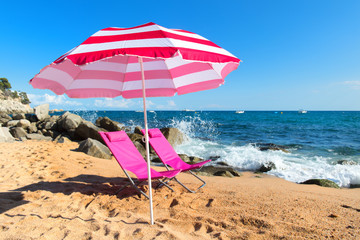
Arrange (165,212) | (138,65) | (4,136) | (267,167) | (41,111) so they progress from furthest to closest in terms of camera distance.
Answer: (41,111)
(4,136)
(267,167)
(138,65)
(165,212)

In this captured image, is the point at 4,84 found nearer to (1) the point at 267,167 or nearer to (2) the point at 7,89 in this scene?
(2) the point at 7,89

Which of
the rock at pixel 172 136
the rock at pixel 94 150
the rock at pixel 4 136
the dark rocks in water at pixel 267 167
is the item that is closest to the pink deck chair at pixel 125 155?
the rock at pixel 94 150

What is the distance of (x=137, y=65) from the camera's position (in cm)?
366

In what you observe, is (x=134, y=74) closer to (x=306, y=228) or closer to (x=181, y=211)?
(x=181, y=211)

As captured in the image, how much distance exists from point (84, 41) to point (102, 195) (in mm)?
2590

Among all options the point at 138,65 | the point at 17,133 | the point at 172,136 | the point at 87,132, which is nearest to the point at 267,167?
the point at 172,136

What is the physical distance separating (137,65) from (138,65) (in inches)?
0.7

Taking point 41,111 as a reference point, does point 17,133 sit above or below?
below

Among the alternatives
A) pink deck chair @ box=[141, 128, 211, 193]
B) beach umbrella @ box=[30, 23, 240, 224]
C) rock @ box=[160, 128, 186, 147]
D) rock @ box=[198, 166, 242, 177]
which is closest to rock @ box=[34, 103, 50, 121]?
rock @ box=[160, 128, 186, 147]

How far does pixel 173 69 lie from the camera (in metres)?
3.68

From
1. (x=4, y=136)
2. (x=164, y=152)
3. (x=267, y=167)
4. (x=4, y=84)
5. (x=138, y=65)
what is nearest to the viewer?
(x=138, y=65)

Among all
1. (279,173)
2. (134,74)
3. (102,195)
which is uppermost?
(134,74)

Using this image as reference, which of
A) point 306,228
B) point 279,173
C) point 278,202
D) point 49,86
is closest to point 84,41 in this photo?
point 49,86

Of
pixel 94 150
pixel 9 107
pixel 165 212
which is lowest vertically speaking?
pixel 165 212
